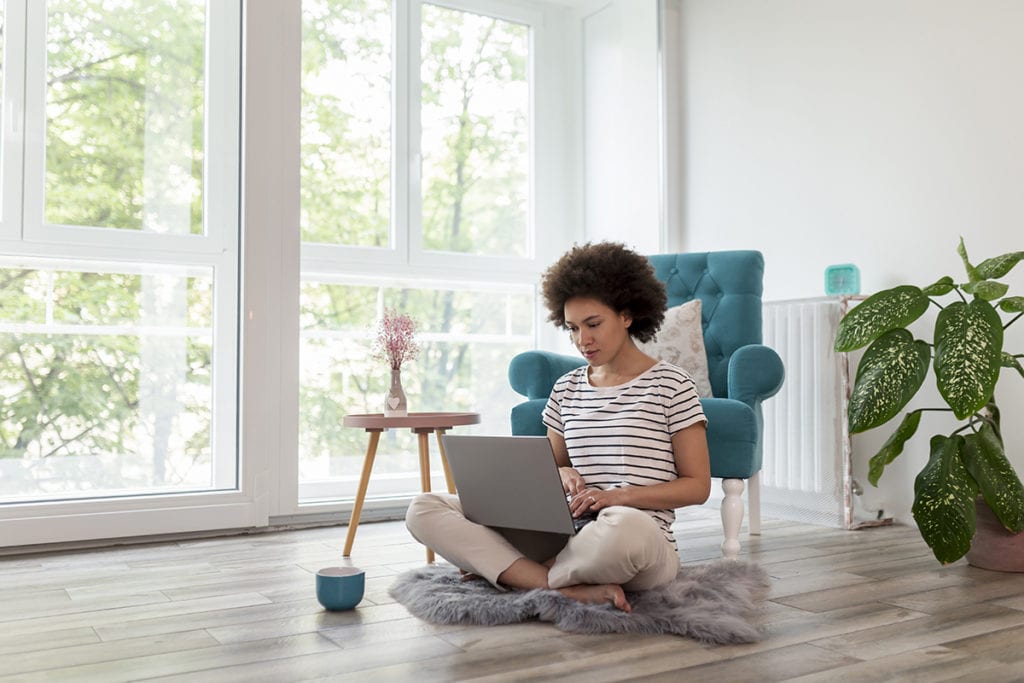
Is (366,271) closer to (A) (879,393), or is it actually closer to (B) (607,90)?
(B) (607,90)

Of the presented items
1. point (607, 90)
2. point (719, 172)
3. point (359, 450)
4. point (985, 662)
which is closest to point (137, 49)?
point (359, 450)

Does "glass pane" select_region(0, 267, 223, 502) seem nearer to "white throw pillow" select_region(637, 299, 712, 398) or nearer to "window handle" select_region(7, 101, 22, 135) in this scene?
"window handle" select_region(7, 101, 22, 135)

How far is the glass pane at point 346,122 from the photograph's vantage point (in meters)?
3.90

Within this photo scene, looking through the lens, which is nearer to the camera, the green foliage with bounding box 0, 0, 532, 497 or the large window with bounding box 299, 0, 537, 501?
the green foliage with bounding box 0, 0, 532, 497

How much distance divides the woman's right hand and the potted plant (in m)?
0.89

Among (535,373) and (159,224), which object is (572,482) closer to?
(535,373)

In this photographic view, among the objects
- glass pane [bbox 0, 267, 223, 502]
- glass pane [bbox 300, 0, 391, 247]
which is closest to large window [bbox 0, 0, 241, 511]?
glass pane [bbox 0, 267, 223, 502]

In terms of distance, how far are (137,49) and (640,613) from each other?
263cm

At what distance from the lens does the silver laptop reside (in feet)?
6.14

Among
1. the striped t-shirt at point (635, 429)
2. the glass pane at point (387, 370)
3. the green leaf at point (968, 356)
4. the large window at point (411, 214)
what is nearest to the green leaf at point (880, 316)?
the green leaf at point (968, 356)

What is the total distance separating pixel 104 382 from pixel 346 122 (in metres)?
1.52

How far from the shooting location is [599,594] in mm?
1930

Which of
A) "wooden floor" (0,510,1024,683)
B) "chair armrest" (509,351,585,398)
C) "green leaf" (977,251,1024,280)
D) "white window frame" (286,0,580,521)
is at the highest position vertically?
"white window frame" (286,0,580,521)

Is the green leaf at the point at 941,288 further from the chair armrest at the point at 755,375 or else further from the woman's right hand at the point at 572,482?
the woman's right hand at the point at 572,482
